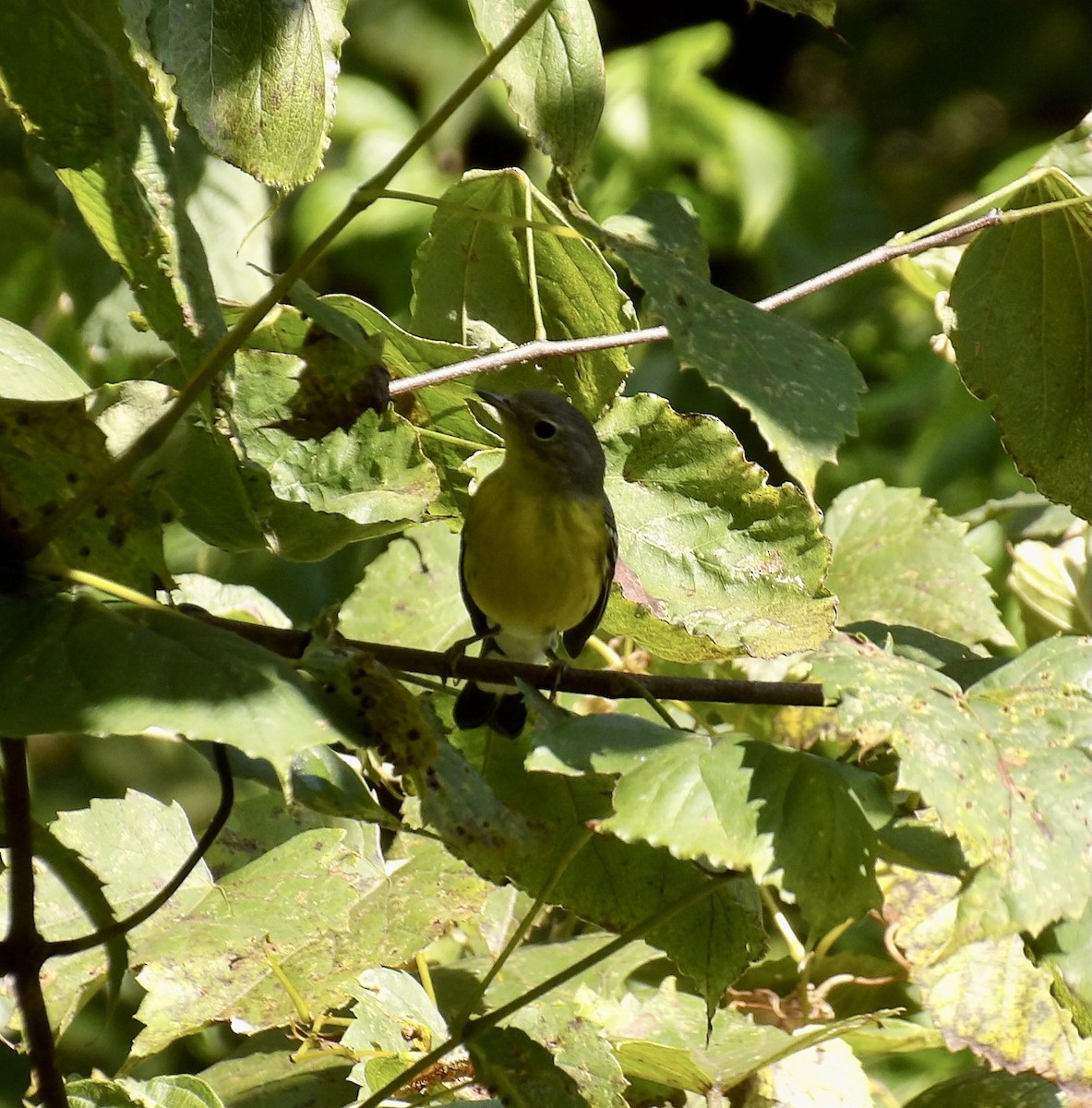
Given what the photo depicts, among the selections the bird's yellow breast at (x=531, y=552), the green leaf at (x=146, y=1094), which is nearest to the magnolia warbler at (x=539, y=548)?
the bird's yellow breast at (x=531, y=552)

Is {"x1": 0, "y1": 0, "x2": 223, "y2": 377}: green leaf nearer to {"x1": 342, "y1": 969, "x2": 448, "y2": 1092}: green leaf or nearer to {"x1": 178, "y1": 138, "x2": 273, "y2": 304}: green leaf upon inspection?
{"x1": 342, "y1": 969, "x2": 448, "y2": 1092}: green leaf

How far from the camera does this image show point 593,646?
7.96 ft

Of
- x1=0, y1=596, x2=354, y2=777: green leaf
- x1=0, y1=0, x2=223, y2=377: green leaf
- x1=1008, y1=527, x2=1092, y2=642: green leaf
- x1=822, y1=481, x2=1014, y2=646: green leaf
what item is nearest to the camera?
x1=0, y1=596, x2=354, y2=777: green leaf

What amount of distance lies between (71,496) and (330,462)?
282 millimetres

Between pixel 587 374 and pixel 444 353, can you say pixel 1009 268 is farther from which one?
pixel 444 353

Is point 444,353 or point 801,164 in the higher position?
point 444,353

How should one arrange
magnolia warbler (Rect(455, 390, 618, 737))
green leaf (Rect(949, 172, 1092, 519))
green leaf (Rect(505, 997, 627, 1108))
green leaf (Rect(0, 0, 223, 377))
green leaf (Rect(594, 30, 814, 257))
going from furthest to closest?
1. green leaf (Rect(594, 30, 814, 257))
2. magnolia warbler (Rect(455, 390, 618, 737))
3. green leaf (Rect(949, 172, 1092, 519))
4. green leaf (Rect(505, 997, 627, 1108))
5. green leaf (Rect(0, 0, 223, 377))

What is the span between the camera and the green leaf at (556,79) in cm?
145

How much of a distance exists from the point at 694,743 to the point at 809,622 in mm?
273

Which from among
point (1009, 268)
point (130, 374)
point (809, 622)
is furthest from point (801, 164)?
point (809, 622)

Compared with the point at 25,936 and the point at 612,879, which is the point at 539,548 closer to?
the point at 612,879

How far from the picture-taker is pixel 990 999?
1.92 meters

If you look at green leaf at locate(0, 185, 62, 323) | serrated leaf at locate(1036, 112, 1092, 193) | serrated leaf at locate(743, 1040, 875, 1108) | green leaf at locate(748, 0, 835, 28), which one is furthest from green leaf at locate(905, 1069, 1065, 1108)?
green leaf at locate(0, 185, 62, 323)

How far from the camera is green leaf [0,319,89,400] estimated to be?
122 cm
